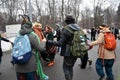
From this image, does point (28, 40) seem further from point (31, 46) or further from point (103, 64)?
point (103, 64)

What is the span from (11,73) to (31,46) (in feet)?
17.5

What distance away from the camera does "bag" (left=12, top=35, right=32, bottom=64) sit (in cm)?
529

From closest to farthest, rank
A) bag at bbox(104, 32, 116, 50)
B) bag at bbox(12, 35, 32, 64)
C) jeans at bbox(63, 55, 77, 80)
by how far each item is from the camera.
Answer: bag at bbox(12, 35, 32, 64) → jeans at bbox(63, 55, 77, 80) → bag at bbox(104, 32, 116, 50)

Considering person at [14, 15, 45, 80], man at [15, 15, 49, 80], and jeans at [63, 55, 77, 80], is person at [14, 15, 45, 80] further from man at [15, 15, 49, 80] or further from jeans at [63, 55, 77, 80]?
jeans at [63, 55, 77, 80]

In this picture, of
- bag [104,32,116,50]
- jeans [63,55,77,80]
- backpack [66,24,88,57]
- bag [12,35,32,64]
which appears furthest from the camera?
bag [104,32,116,50]

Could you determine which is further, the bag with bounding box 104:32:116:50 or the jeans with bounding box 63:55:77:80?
the bag with bounding box 104:32:116:50

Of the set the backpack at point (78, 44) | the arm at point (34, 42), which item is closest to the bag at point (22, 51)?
the arm at point (34, 42)

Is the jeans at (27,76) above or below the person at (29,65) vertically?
below

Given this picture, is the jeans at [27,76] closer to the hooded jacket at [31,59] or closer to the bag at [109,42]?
the hooded jacket at [31,59]

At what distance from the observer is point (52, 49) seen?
12344 mm

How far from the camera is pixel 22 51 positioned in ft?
17.4

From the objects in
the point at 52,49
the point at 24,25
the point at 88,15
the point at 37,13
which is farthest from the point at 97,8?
the point at 24,25

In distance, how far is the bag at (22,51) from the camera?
5285 millimetres

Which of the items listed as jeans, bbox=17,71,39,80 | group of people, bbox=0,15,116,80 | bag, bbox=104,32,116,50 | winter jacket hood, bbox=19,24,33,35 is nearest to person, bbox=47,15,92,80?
group of people, bbox=0,15,116,80
